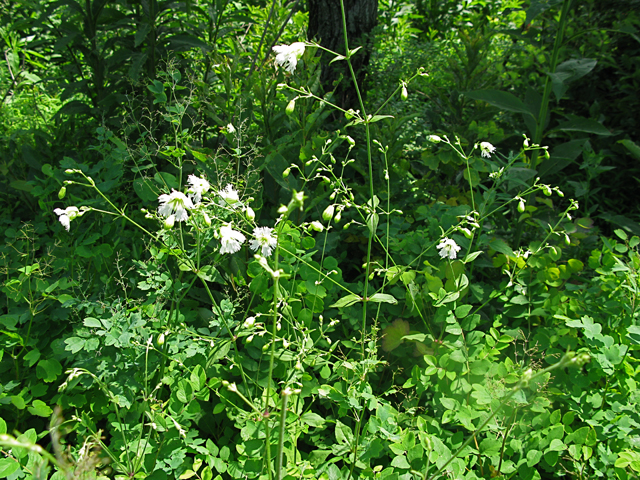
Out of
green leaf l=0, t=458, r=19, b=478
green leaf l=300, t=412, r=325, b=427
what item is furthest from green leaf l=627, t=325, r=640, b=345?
green leaf l=0, t=458, r=19, b=478

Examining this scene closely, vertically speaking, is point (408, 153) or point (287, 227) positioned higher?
point (287, 227)

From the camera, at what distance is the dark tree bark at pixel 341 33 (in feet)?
9.45

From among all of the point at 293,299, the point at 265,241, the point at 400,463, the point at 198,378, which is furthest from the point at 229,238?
the point at 400,463

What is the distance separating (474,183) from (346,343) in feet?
3.05

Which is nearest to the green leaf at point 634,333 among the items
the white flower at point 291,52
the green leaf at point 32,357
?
the white flower at point 291,52

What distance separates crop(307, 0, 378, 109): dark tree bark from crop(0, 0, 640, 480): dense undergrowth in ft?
0.29

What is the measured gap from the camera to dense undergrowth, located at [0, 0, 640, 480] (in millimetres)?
1316

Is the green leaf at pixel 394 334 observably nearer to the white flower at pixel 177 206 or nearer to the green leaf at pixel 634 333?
the green leaf at pixel 634 333

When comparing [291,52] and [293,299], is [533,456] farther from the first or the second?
[291,52]

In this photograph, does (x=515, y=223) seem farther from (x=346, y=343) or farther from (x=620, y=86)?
(x=620, y=86)

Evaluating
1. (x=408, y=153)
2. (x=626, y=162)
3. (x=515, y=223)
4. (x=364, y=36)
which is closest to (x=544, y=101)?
(x=515, y=223)

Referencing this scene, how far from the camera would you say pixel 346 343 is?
156 cm

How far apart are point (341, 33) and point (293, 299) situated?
2.07 meters

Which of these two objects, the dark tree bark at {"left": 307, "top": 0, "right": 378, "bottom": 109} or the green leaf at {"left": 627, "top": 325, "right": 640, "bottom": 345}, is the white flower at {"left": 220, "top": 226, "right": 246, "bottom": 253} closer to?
the green leaf at {"left": 627, "top": 325, "right": 640, "bottom": 345}
